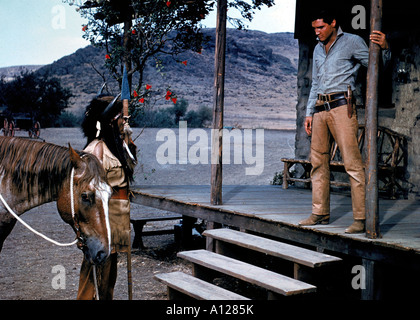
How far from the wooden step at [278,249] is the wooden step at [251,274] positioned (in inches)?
6.9

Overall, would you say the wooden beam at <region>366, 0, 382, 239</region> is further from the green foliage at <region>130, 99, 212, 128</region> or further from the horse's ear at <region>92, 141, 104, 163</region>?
the green foliage at <region>130, 99, 212, 128</region>

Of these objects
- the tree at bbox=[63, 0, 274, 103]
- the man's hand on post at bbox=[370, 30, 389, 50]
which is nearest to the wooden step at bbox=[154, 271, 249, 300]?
the man's hand on post at bbox=[370, 30, 389, 50]

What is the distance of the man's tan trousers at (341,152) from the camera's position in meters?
4.44

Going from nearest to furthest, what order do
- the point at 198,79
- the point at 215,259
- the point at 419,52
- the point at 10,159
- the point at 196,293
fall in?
the point at 10,159 < the point at 196,293 < the point at 215,259 < the point at 419,52 < the point at 198,79

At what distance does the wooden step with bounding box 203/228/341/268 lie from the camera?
13.5 ft

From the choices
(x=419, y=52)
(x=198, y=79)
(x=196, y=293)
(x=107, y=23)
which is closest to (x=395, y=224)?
(x=196, y=293)

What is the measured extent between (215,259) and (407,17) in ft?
15.8

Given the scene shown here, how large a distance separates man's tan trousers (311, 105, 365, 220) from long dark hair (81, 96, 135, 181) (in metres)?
1.77

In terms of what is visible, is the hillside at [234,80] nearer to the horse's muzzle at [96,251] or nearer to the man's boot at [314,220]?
the man's boot at [314,220]

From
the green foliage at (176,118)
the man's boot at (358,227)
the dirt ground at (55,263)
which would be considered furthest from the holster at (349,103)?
the green foliage at (176,118)

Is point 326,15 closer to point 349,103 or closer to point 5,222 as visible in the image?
point 349,103

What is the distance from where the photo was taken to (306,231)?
188 inches

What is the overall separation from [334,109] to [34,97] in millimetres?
30150
